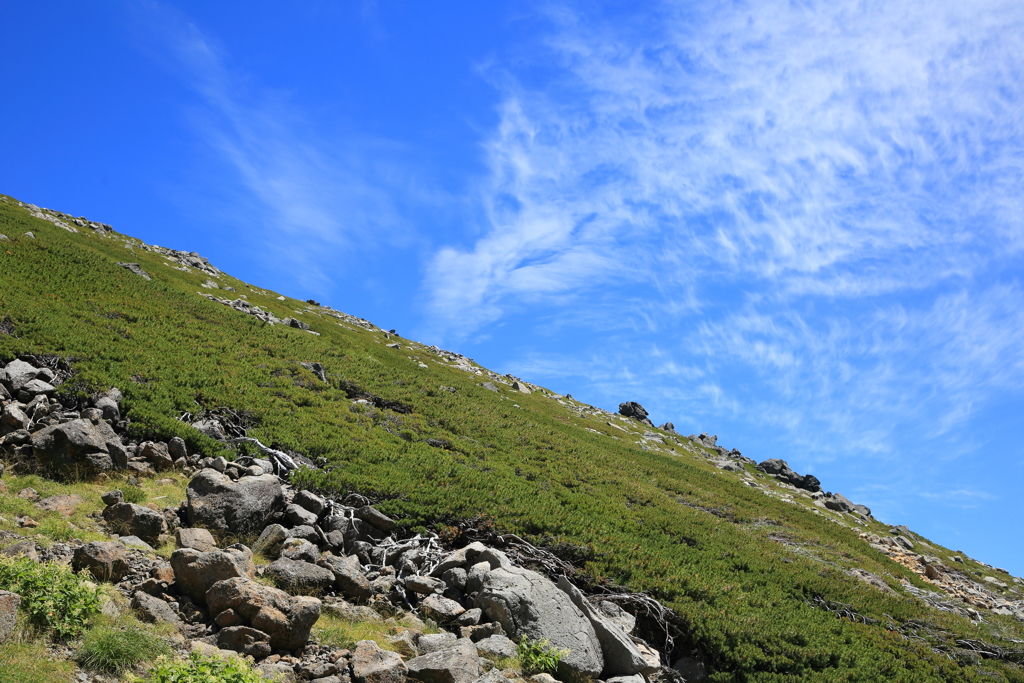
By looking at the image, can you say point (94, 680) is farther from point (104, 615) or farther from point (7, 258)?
point (7, 258)

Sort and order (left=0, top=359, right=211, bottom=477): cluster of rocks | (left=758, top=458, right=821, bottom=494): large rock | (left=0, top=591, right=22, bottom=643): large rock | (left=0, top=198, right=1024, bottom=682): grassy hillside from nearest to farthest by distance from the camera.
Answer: (left=0, top=591, right=22, bottom=643): large rock < (left=0, top=359, right=211, bottom=477): cluster of rocks < (left=0, top=198, right=1024, bottom=682): grassy hillside < (left=758, top=458, right=821, bottom=494): large rock

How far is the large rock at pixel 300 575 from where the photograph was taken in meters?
13.2

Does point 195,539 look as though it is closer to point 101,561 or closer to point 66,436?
point 101,561

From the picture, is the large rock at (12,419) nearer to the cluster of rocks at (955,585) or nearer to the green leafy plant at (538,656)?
the green leafy plant at (538,656)

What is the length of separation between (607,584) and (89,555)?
1339 centimetres

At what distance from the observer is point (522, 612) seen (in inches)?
551

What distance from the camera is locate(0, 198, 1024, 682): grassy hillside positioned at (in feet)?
60.7

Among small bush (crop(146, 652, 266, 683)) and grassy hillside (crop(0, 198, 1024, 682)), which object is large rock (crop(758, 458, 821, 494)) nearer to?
grassy hillside (crop(0, 198, 1024, 682))

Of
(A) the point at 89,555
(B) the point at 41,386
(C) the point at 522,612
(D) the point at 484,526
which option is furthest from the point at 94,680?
(B) the point at 41,386

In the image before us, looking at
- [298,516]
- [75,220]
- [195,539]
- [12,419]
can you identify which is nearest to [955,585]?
[298,516]

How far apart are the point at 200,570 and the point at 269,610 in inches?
67.9

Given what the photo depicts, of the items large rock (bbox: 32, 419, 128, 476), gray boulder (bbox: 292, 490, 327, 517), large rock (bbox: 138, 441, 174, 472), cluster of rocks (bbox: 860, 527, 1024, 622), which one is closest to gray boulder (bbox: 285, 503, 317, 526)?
gray boulder (bbox: 292, 490, 327, 517)

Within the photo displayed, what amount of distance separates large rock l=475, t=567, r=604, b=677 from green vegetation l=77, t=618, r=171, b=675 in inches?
276

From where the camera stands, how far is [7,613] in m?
8.64
